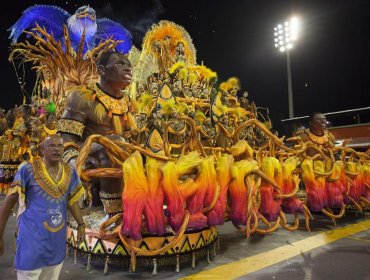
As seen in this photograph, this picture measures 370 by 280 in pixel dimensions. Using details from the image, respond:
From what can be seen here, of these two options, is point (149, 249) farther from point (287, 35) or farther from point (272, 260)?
point (287, 35)

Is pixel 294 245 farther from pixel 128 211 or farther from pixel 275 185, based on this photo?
pixel 128 211

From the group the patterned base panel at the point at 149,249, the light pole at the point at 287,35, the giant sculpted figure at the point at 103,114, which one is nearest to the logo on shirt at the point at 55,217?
the patterned base panel at the point at 149,249

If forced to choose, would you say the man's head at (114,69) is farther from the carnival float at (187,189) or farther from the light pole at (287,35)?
the light pole at (287,35)

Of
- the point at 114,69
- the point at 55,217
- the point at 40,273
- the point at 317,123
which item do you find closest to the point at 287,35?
the point at 317,123

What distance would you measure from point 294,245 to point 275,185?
955mm

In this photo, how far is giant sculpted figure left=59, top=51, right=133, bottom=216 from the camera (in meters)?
3.32

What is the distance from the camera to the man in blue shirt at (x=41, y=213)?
196 cm

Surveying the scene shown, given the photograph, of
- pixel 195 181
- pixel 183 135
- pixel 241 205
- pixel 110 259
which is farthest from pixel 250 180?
pixel 183 135

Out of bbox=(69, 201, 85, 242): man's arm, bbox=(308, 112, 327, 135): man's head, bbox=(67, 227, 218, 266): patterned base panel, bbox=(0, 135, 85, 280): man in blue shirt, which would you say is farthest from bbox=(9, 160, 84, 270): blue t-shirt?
bbox=(308, 112, 327, 135): man's head

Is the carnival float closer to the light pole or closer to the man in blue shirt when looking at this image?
the man in blue shirt

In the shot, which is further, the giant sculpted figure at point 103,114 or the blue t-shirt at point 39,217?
the giant sculpted figure at point 103,114

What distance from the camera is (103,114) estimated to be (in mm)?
3592

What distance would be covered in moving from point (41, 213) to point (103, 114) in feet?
5.72

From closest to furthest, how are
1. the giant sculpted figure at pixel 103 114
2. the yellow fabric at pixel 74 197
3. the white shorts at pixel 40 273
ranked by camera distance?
1. the white shorts at pixel 40 273
2. the yellow fabric at pixel 74 197
3. the giant sculpted figure at pixel 103 114
